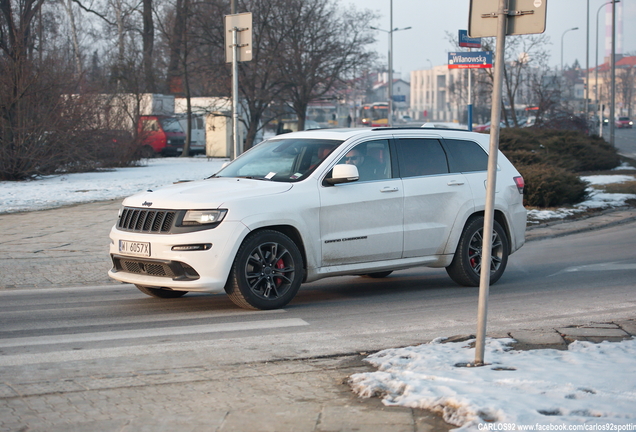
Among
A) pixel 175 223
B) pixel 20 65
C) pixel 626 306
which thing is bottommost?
pixel 626 306

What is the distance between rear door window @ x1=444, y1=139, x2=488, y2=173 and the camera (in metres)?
9.06

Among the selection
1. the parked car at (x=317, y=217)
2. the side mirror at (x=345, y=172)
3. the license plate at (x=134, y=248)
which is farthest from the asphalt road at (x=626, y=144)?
the license plate at (x=134, y=248)

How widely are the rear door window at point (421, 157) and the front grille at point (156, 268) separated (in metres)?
2.63

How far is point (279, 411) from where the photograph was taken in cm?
452

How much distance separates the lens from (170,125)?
3884cm

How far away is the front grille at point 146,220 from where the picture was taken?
7250 millimetres

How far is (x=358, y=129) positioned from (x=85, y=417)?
5029 mm

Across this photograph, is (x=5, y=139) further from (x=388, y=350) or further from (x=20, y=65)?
(x=388, y=350)

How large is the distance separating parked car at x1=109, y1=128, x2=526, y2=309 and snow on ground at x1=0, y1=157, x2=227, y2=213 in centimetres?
944

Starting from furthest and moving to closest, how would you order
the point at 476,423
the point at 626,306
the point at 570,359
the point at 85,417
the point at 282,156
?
the point at 282,156 < the point at 626,306 < the point at 570,359 < the point at 85,417 < the point at 476,423

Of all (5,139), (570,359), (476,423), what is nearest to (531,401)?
(476,423)

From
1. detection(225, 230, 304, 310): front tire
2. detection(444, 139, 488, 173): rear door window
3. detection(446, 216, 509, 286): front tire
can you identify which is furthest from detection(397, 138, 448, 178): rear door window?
detection(225, 230, 304, 310): front tire

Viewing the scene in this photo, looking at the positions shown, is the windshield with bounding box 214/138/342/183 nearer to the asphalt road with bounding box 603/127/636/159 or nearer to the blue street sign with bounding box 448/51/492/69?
the blue street sign with bounding box 448/51/492/69

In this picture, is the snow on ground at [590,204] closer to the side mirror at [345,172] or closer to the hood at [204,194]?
the side mirror at [345,172]
